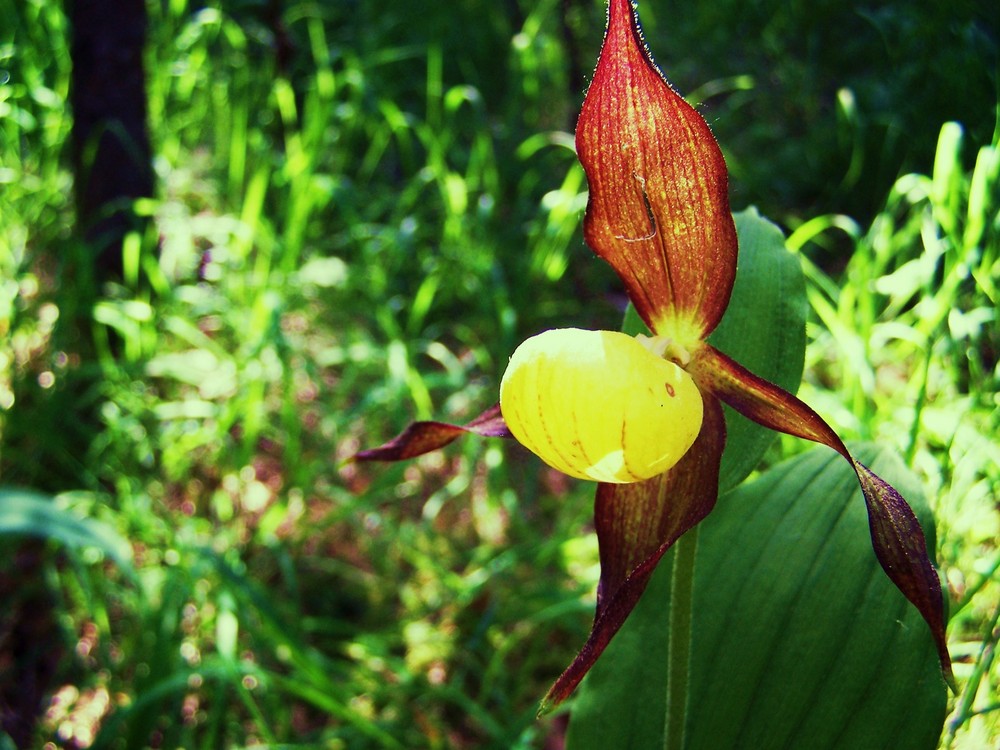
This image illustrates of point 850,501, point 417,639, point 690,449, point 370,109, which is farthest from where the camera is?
point 370,109

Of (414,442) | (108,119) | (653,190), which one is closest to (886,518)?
(653,190)

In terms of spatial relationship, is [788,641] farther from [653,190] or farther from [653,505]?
[653,190]

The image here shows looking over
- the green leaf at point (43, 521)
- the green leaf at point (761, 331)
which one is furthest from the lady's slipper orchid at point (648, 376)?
the green leaf at point (43, 521)

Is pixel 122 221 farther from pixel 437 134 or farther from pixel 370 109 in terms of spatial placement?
pixel 437 134

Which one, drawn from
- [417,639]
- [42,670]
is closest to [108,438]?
[42,670]

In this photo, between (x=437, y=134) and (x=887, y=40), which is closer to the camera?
(x=887, y=40)

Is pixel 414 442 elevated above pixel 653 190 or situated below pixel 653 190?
below

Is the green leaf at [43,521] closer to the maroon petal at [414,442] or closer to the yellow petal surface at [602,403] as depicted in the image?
the maroon petal at [414,442]
